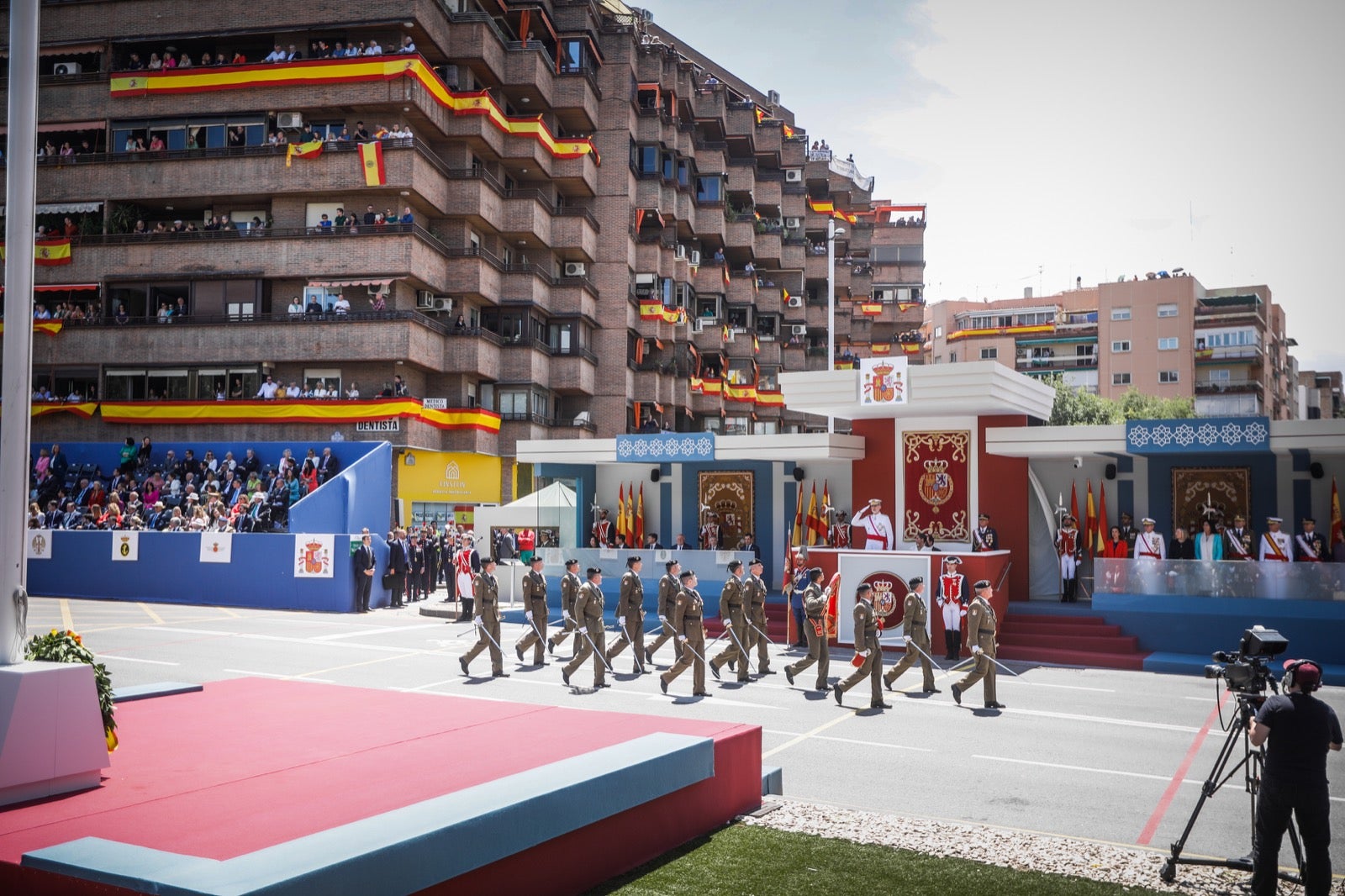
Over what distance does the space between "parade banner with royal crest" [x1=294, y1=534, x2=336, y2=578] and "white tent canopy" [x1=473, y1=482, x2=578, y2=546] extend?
15.2 feet

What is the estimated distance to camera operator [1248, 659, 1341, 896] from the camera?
777 cm

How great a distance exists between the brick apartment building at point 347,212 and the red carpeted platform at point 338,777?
98.7 ft

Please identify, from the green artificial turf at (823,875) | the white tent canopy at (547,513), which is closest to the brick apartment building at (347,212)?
the white tent canopy at (547,513)

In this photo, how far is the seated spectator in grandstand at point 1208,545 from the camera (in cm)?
2336

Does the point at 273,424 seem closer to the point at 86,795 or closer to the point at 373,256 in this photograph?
the point at 373,256

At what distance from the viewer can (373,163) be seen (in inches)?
1630

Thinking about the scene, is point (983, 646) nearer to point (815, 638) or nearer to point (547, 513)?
point (815, 638)

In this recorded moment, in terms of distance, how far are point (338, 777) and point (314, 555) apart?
21807mm

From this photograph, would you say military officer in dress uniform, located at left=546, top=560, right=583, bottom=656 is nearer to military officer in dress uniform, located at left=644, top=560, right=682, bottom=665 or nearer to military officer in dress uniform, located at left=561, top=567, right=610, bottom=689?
military officer in dress uniform, located at left=561, top=567, right=610, bottom=689

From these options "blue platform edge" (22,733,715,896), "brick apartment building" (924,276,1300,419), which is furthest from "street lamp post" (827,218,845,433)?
"brick apartment building" (924,276,1300,419)

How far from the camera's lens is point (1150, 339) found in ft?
260

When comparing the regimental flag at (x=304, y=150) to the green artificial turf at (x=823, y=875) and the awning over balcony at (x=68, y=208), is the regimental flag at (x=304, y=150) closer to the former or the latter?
the awning over balcony at (x=68, y=208)

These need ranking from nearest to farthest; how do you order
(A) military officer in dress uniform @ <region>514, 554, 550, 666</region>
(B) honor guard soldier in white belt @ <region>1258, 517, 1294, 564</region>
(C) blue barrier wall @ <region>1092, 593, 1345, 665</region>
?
(A) military officer in dress uniform @ <region>514, 554, 550, 666</region>
(C) blue barrier wall @ <region>1092, 593, 1345, 665</region>
(B) honor guard soldier in white belt @ <region>1258, 517, 1294, 564</region>

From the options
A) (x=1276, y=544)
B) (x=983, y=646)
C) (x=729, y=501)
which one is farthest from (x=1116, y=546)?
(x=729, y=501)
